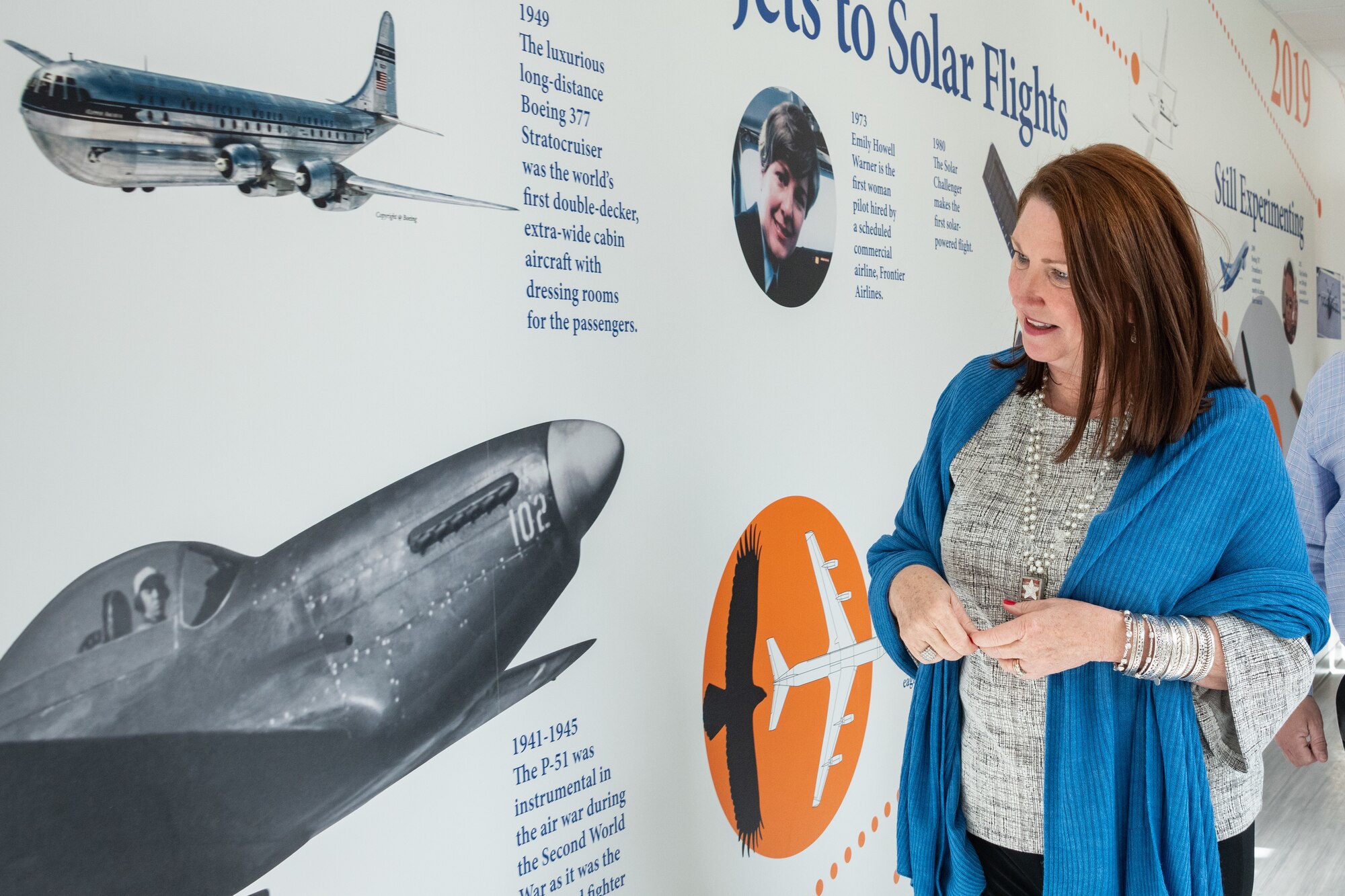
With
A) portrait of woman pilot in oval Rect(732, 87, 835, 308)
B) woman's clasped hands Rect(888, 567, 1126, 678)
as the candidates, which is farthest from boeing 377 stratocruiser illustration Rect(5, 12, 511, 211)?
woman's clasped hands Rect(888, 567, 1126, 678)

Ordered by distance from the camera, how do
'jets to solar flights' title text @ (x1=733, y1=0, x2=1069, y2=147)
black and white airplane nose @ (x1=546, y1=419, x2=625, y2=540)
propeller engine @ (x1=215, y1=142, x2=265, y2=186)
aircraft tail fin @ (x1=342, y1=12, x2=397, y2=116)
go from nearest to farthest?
1. propeller engine @ (x1=215, y1=142, x2=265, y2=186)
2. aircraft tail fin @ (x1=342, y1=12, x2=397, y2=116)
3. black and white airplane nose @ (x1=546, y1=419, x2=625, y2=540)
4. 'jets to solar flights' title text @ (x1=733, y1=0, x2=1069, y2=147)

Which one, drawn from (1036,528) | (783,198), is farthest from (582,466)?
(783,198)

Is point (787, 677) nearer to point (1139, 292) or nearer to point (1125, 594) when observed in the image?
point (1125, 594)

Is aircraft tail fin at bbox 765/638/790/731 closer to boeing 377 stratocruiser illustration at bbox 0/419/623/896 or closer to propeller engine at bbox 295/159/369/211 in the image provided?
boeing 377 stratocruiser illustration at bbox 0/419/623/896

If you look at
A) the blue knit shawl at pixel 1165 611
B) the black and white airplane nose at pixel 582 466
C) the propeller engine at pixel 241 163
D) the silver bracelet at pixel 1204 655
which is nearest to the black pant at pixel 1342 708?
the blue knit shawl at pixel 1165 611

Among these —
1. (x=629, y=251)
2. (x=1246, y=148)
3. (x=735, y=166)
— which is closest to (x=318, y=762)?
(x=629, y=251)

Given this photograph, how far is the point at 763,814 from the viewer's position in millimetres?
1896

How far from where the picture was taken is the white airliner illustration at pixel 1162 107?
3578mm

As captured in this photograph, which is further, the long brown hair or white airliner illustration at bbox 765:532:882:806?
white airliner illustration at bbox 765:532:882:806

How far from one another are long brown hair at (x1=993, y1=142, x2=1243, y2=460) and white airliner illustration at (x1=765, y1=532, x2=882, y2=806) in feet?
2.97

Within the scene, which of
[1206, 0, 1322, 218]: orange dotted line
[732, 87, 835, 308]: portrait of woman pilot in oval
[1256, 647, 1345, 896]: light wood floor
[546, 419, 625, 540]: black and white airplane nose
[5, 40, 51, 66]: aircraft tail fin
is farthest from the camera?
[1206, 0, 1322, 218]: orange dotted line

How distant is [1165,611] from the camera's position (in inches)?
47.0

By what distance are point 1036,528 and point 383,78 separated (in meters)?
0.98

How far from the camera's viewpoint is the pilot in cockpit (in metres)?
1.02
